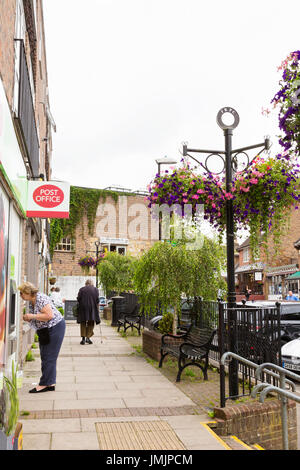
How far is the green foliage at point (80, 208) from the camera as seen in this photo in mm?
42531

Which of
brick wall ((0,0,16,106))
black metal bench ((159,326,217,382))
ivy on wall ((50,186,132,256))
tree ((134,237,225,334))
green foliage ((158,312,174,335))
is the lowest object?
black metal bench ((159,326,217,382))

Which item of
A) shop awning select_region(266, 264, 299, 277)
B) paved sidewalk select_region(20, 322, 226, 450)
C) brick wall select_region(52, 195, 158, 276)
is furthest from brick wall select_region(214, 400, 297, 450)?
brick wall select_region(52, 195, 158, 276)

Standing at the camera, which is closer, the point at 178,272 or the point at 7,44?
the point at 7,44

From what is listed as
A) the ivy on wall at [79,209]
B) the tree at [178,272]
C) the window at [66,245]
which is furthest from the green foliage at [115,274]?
the tree at [178,272]

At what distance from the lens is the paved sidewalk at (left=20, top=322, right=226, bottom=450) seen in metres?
4.84

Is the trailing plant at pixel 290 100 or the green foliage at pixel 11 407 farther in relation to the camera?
the trailing plant at pixel 290 100

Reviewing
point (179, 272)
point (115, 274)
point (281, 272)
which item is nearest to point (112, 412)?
point (179, 272)

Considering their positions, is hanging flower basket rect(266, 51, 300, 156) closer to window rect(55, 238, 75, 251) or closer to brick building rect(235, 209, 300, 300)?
brick building rect(235, 209, 300, 300)

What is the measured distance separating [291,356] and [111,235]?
35392 millimetres

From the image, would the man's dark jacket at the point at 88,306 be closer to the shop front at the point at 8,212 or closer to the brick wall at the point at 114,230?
the shop front at the point at 8,212

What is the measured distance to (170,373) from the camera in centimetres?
895

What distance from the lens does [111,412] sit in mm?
6027

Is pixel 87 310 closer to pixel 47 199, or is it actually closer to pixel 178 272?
pixel 178 272

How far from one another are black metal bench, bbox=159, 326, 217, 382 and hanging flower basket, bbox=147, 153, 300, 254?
2003 mm
